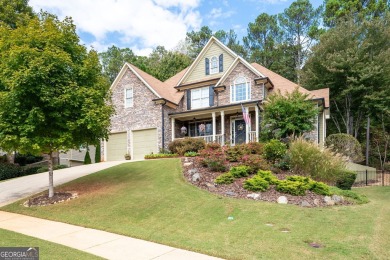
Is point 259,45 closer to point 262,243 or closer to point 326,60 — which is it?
point 326,60

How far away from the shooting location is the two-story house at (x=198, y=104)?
19609 millimetres

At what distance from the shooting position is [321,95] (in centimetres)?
1958

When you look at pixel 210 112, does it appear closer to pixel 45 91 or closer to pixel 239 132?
pixel 239 132

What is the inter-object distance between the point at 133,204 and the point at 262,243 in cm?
438

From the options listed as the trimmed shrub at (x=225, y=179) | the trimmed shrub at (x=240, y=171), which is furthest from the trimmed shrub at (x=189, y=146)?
the trimmed shrub at (x=225, y=179)

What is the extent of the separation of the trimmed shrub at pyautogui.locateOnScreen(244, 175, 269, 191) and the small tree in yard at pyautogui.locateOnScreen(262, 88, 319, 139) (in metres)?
5.79

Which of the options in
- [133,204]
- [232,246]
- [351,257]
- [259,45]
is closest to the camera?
[351,257]

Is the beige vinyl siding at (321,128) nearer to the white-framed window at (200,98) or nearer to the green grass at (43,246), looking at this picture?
the white-framed window at (200,98)

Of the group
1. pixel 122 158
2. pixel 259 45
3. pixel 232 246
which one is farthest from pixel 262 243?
pixel 259 45

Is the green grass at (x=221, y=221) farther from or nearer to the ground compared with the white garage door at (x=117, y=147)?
nearer to the ground

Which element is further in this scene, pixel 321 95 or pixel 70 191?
pixel 321 95

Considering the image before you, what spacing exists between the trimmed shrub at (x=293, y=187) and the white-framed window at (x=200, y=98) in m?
12.8

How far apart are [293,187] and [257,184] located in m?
1.13

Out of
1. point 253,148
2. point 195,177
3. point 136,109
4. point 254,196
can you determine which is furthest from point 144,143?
point 254,196
